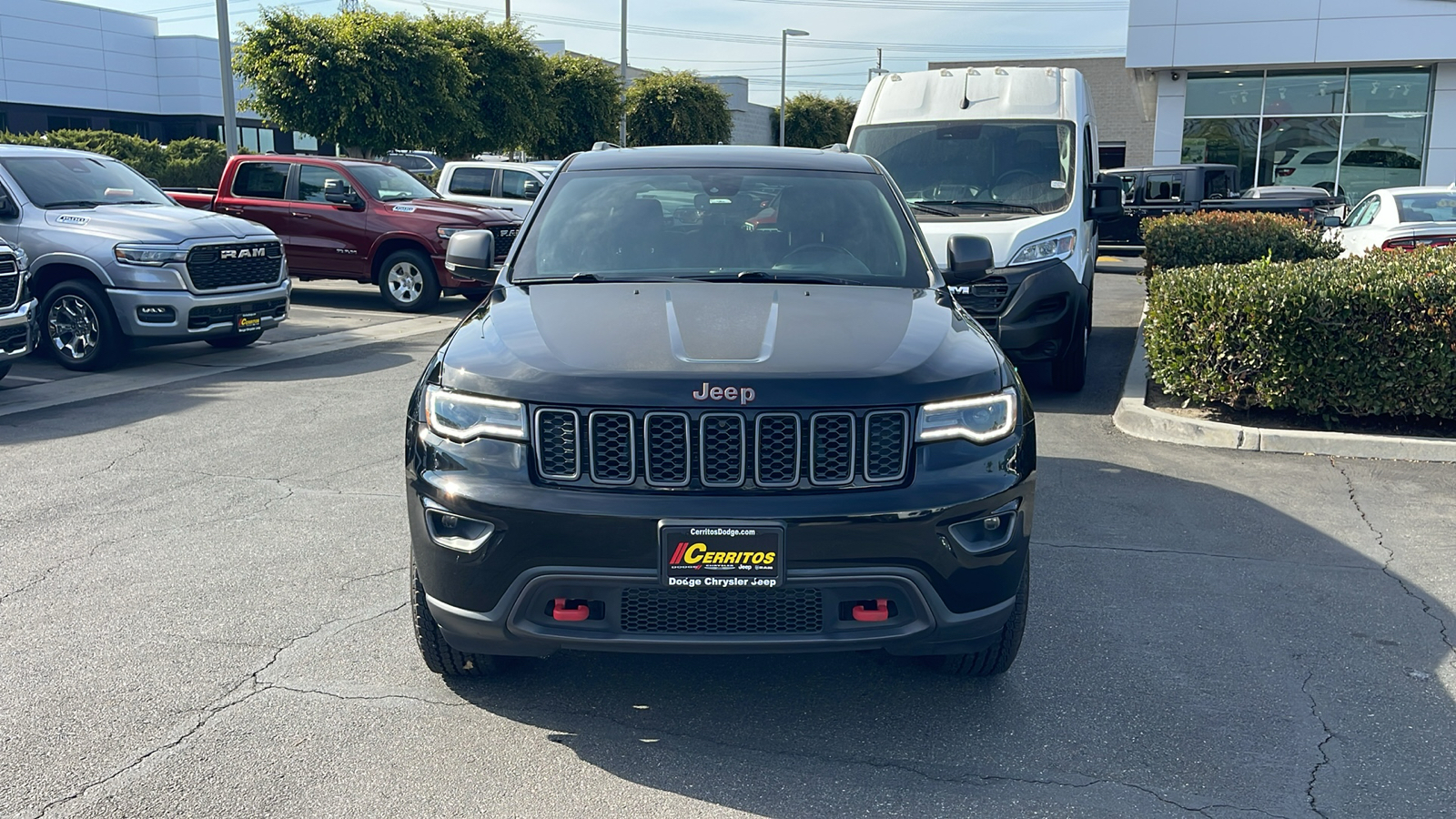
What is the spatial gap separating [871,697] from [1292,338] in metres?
4.85

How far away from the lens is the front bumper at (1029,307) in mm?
8438

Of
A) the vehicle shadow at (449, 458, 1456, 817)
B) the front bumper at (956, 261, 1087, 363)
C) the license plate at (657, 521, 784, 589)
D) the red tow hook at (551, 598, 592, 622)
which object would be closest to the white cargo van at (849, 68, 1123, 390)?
the front bumper at (956, 261, 1087, 363)

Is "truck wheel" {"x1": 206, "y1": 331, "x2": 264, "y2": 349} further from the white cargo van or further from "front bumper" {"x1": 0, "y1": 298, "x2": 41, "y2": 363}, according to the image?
the white cargo van

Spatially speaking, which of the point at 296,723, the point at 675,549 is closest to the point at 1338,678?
the point at 675,549

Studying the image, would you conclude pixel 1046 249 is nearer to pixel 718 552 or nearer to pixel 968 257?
pixel 968 257

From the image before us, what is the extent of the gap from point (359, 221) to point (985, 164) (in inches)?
326

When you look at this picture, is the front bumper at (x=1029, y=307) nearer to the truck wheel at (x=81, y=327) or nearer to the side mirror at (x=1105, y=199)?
the side mirror at (x=1105, y=199)

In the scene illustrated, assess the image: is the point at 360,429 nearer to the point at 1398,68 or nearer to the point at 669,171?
the point at 669,171

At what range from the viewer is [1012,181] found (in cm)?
959

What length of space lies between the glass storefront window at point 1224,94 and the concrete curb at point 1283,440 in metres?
24.0

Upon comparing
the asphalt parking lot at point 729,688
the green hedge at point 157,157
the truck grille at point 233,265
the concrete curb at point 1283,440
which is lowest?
the asphalt parking lot at point 729,688

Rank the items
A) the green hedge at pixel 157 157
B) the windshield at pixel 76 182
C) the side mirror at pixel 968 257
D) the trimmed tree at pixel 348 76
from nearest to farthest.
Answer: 1. the side mirror at pixel 968 257
2. the windshield at pixel 76 182
3. the trimmed tree at pixel 348 76
4. the green hedge at pixel 157 157

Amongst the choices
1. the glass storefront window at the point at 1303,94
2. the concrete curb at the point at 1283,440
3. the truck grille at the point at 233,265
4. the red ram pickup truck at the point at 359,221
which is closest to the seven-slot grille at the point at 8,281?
the truck grille at the point at 233,265

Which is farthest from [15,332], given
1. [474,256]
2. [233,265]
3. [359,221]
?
[359,221]
